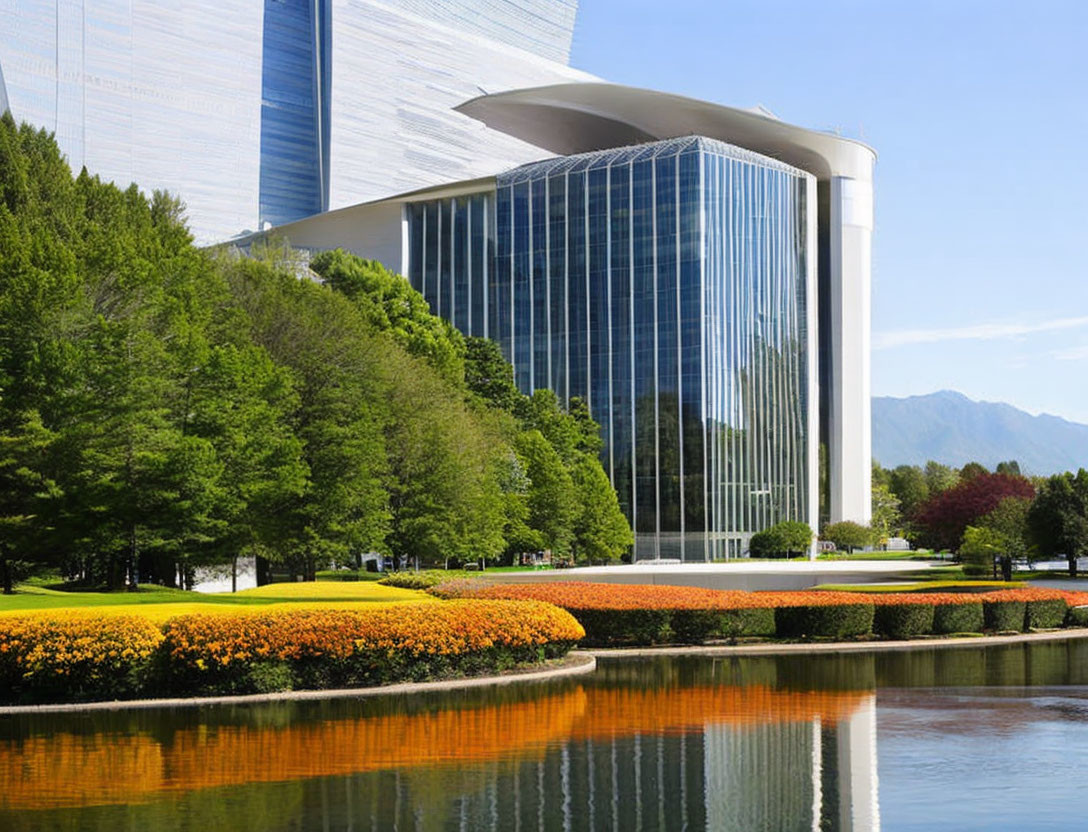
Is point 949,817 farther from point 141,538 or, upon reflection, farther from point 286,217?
point 286,217

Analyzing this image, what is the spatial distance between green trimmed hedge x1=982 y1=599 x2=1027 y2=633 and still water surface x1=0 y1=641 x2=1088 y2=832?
9.57 meters

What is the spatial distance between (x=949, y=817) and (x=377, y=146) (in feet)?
409

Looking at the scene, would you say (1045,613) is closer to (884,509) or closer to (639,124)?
(639,124)

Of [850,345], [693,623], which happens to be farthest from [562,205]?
[693,623]

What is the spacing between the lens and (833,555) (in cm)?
9719

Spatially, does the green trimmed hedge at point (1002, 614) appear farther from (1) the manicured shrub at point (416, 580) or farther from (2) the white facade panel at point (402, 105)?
(2) the white facade panel at point (402, 105)

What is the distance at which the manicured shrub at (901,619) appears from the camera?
1205 inches

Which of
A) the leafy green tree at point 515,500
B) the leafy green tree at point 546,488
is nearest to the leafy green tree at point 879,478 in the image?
the leafy green tree at point 546,488

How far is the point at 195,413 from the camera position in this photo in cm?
3644

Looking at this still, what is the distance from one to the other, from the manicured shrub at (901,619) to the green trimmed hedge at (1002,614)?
212cm

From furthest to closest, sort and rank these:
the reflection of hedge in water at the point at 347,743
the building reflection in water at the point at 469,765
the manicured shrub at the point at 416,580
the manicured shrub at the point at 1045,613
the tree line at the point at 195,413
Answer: the manicured shrub at the point at 416,580 → the manicured shrub at the point at 1045,613 → the tree line at the point at 195,413 → the reflection of hedge in water at the point at 347,743 → the building reflection in water at the point at 469,765

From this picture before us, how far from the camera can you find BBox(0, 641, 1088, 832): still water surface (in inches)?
496

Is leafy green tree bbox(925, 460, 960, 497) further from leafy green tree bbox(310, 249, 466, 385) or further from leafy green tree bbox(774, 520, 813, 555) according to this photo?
leafy green tree bbox(310, 249, 466, 385)

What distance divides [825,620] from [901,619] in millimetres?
2052
